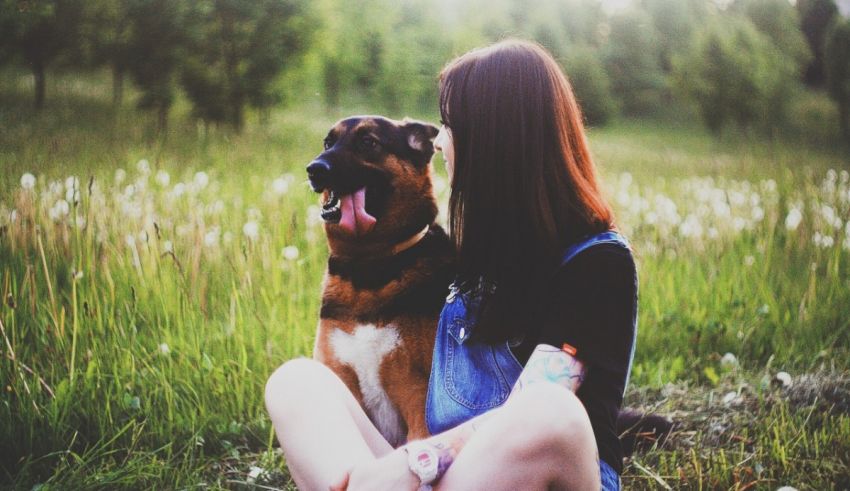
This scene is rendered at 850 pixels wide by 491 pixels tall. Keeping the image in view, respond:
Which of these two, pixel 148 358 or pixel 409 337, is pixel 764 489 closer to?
pixel 409 337

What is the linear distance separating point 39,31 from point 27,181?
3.39 ft

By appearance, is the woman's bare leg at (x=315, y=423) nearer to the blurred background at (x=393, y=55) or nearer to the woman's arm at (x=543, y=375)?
the woman's arm at (x=543, y=375)

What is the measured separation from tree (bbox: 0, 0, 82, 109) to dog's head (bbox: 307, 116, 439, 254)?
7.41 ft

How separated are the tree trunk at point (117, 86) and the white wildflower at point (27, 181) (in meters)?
1.79

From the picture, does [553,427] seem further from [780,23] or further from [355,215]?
[780,23]

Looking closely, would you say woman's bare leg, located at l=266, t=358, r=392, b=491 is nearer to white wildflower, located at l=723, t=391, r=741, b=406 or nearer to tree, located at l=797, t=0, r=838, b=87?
white wildflower, located at l=723, t=391, r=741, b=406

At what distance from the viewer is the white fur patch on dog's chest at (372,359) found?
98.2 inches

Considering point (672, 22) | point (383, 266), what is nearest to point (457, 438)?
point (383, 266)

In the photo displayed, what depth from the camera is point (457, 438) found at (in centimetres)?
189

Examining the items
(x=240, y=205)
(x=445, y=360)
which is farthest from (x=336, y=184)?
(x=240, y=205)

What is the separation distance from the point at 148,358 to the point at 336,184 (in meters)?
1.42

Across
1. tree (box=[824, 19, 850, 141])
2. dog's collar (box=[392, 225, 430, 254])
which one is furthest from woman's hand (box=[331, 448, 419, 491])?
tree (box=[824, 19, 850, 141])

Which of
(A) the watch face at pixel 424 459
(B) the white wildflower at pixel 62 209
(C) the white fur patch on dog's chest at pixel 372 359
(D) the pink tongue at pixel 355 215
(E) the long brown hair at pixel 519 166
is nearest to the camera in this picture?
(A) the watch face at pixel 424 459

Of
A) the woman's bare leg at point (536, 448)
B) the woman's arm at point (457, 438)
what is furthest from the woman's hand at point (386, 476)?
the woman's bare leg at point (536, 448)
